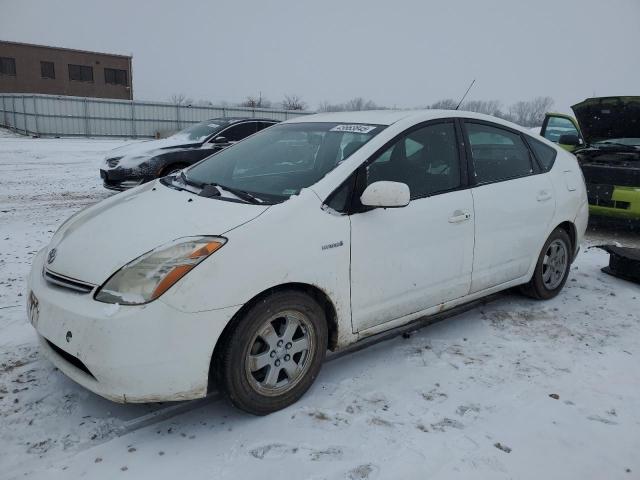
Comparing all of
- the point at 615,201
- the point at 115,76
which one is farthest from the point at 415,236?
the point at 115,76

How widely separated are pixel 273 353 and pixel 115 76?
4841 centimetres

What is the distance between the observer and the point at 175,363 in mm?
2441

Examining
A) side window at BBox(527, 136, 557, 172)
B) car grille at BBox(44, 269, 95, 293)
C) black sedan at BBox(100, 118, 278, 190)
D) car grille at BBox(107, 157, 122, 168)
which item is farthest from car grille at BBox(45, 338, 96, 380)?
car grille at BBox(107, 157, 122, 168)

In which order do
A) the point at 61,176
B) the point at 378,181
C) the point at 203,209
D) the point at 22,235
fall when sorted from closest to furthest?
the point at 203,209 → the point at 378,181 → the point at 22,235 → the point at 61,176

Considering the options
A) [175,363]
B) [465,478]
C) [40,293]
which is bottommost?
[465,478]

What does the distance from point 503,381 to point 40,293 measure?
277 centimetres

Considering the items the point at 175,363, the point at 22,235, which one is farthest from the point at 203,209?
the point at 22,235

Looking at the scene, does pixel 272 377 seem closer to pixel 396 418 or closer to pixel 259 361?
pixel 259 361

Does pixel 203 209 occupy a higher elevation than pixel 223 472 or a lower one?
higher

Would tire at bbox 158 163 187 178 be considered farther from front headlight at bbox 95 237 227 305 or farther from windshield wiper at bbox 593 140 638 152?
windshield wiper at bbox 593 140 638 152

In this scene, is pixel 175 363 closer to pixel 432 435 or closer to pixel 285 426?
A: pixel 285 426

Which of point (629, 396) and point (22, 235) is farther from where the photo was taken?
point (22, 235)

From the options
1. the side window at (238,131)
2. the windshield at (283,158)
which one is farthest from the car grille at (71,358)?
the side window at (238,131)

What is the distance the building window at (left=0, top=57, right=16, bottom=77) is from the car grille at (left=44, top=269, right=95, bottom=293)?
153ft
